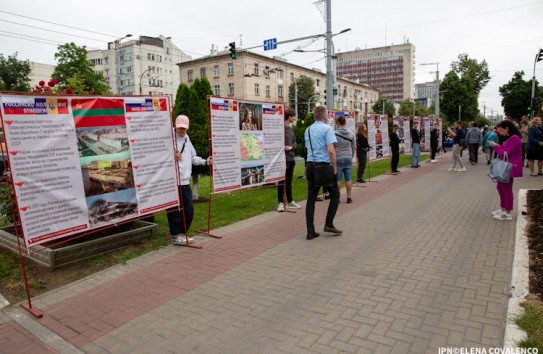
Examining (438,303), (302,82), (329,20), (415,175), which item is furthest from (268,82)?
(438,303)

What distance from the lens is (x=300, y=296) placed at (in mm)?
4066

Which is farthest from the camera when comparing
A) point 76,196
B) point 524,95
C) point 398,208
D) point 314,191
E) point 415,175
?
point 524,95

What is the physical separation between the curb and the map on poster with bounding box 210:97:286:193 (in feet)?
14.1

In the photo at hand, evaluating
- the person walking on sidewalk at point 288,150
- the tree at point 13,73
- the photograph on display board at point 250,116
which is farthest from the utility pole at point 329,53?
the tree at point 13,73

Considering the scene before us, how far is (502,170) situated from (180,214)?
5492mm

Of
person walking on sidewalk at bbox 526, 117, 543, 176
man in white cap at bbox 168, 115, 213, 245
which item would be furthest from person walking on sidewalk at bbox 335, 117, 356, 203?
A: person walking on sidewalk at bbox 526, 117, 543, 176

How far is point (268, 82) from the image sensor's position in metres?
65.4

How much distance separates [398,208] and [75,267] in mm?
6292

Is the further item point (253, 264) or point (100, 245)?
point (100, 245)

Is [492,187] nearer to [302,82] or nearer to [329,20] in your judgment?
[329,20]

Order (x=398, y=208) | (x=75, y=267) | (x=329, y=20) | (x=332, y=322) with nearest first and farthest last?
(x=332, y=322) → (x=75, y=267) → (x=398, y=208) → (x=329, y=20)

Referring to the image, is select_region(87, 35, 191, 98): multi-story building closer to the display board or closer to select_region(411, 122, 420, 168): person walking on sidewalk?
select_region(411, 122, 420, 168): person walking on sidewalk

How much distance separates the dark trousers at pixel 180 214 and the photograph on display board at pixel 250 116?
162cm

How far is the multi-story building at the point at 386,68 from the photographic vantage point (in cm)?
13512
